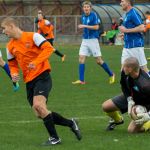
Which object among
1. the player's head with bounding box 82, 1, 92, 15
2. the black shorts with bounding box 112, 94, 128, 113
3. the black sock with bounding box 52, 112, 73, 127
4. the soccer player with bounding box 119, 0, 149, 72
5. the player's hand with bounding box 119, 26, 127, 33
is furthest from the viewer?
the player's head with bounding box 82, 1, 92, 15

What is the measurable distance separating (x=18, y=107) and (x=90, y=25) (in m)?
5.14

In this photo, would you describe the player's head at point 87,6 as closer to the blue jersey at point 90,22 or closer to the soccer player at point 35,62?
the blue jersey at point 90,22

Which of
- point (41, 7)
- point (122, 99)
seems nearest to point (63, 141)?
point (122, 99)

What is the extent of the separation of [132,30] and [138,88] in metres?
4.32

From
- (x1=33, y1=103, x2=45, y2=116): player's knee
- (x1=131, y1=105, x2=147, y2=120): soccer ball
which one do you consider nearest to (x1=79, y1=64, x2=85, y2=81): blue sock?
(x1=131, y1=105, x2=147, y2=120): soccer ball

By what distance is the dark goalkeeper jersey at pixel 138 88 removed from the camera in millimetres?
9570

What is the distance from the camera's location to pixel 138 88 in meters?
9.60

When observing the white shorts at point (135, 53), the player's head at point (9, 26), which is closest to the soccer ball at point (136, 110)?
the player's head at point (9, 26)

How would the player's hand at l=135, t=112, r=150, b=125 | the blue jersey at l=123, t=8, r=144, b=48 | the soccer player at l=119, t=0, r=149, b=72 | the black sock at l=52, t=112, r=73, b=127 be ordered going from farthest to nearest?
the blue jersey at l=123, t=8, r=144, b=48
the soccer player at l=119, t=0, r=149, b=72
the player's hand at l=135, t=112, r=150, b=125
the black sock at l=52, t=112, r=73, b=127

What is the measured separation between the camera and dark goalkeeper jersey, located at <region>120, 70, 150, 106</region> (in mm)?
9570

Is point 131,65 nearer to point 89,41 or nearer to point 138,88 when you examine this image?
point 138,88

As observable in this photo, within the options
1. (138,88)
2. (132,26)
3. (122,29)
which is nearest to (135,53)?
(132,26)

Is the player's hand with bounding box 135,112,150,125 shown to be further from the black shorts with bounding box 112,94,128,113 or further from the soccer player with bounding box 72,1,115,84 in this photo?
the soccer player with bounding box 72,1,115,84

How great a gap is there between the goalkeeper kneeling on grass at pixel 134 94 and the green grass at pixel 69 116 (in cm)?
21
